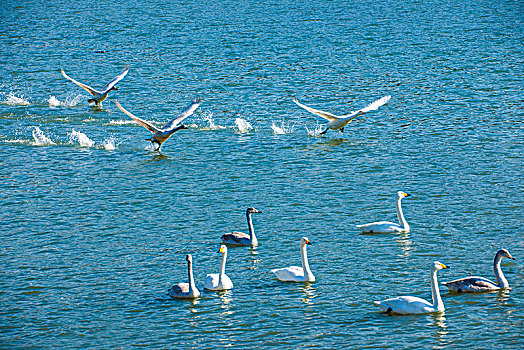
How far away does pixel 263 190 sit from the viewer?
68.8 ft

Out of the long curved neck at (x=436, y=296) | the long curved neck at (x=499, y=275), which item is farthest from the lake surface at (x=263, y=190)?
the long curved neck at (x=499, y=275)

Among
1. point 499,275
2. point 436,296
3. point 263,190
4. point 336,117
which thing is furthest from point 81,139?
point 499,275

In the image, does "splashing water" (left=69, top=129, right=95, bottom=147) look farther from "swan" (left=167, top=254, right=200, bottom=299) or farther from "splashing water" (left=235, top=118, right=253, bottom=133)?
"swan" (left=167, top=254, right=200, bottom=299)

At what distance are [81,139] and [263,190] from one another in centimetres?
818

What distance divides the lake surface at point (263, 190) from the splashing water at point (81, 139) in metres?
0.09

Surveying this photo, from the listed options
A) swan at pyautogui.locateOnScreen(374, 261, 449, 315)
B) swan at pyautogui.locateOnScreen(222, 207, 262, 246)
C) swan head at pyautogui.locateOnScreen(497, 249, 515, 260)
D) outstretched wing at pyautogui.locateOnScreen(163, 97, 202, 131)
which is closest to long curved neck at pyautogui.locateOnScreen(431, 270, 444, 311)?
swan at pyautogui.locateOnScreen(374, 261, 449, 315)

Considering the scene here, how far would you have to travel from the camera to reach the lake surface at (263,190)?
1378cm

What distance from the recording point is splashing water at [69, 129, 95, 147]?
85.9 ft

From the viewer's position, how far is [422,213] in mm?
18766

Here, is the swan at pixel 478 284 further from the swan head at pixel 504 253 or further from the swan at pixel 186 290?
the swan at pixel 186 290

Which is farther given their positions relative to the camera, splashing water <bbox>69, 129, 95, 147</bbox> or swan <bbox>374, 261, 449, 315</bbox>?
splashing water <bbox>69, 129, 95, 147</bbox>

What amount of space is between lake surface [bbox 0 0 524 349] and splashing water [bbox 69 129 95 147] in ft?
0.29

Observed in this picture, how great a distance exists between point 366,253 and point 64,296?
609 centimetres

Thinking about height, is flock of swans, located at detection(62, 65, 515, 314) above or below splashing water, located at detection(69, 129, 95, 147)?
below
